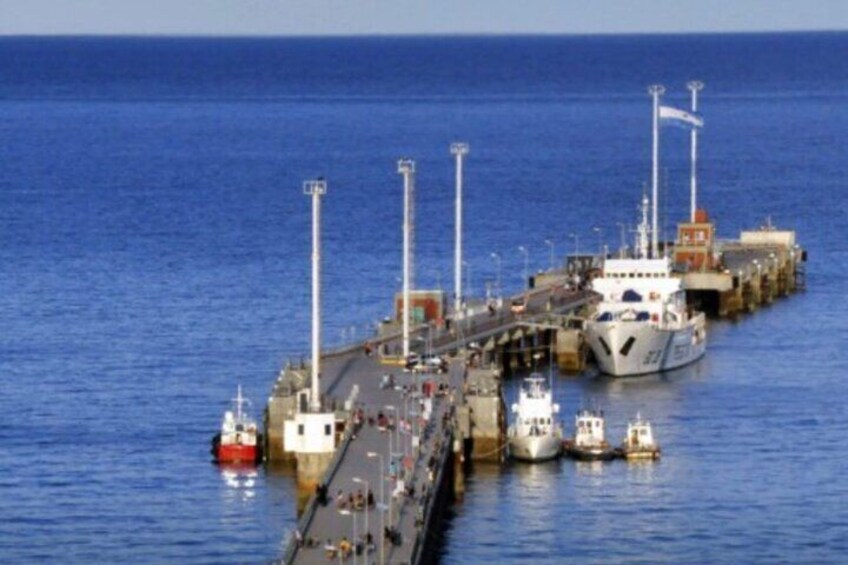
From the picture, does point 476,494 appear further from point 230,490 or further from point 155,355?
point 155,355

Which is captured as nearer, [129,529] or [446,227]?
[129,529]

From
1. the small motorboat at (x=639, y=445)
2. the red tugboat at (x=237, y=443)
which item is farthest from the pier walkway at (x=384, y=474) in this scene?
the small motorboat at (x=639, y=445)

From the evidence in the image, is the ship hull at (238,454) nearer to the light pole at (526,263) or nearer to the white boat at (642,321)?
the white boat at (642,321)

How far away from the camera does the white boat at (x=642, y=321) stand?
131750mm

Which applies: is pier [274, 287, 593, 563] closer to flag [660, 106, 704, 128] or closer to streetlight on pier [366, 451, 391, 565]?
streetlight on pier [366, 451, 391, 565]

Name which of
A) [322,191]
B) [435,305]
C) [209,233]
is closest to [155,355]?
[435,305]

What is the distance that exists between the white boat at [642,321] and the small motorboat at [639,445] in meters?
18.9

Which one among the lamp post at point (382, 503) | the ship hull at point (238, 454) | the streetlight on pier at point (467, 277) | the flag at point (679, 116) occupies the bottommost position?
the lamp post at point (382, 503)

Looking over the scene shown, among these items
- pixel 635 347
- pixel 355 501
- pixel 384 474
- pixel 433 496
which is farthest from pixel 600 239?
pixel 355 501

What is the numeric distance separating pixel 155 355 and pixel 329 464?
32789 mm

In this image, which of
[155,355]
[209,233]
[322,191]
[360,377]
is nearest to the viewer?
[322,191]

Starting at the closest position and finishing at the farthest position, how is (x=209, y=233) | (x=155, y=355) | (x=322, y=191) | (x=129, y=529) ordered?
(x=129, y=529) → (x=322, y=191) → (x=155, y=355) → (x=209, y=233)

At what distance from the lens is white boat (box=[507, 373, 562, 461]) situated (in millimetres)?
109625

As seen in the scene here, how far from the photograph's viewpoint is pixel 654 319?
135375mm
